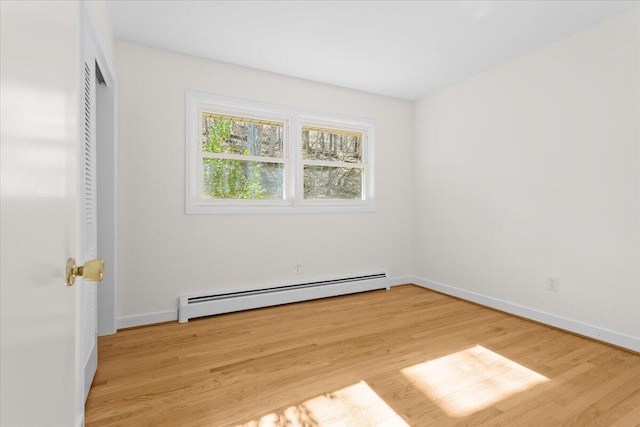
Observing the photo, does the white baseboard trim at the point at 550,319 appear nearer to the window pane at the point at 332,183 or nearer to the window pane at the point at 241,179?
the window pane at the point at 332,183

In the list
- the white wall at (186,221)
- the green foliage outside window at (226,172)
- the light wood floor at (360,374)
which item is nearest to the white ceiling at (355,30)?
the white wall at (186,221)

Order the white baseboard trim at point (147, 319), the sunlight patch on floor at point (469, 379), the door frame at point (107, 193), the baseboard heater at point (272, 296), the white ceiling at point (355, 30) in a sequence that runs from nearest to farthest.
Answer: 1. the sunlight patch on floor at point (469, 379)
2. the white ceiling at point (355, 30)
3. the door frame at point (107, 193)
4. the white baseboard trim at point (147, 319)
5. the baseboard heater at point (272, 296)

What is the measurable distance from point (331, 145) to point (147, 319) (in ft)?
9.09

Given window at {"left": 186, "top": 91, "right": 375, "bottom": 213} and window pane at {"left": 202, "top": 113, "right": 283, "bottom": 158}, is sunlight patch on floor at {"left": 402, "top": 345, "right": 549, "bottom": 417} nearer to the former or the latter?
window at {"left": 186, "top": 91, "right": 375, "bottom": 213}

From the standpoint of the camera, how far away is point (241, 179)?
3.45m

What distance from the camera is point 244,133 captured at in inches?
138

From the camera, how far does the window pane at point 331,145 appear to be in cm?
387

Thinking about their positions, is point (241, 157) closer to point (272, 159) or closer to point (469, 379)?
point (272, 159)

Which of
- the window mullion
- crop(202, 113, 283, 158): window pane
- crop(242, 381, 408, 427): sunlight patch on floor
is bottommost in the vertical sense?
crop(242, 381, 408, 427): sunlight patch on floor

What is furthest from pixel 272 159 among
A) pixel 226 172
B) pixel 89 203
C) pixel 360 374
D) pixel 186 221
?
pixel 360 374

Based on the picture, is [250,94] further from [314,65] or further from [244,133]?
[314,65]

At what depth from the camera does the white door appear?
44 centimetres

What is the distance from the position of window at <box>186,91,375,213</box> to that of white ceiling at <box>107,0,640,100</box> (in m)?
0.53

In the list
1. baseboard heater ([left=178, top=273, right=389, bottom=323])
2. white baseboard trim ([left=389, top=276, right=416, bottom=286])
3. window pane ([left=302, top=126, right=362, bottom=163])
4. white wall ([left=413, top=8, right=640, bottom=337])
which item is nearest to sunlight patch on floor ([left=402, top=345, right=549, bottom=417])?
white wall ([left=413, top=8, right=640, bottom=337])
